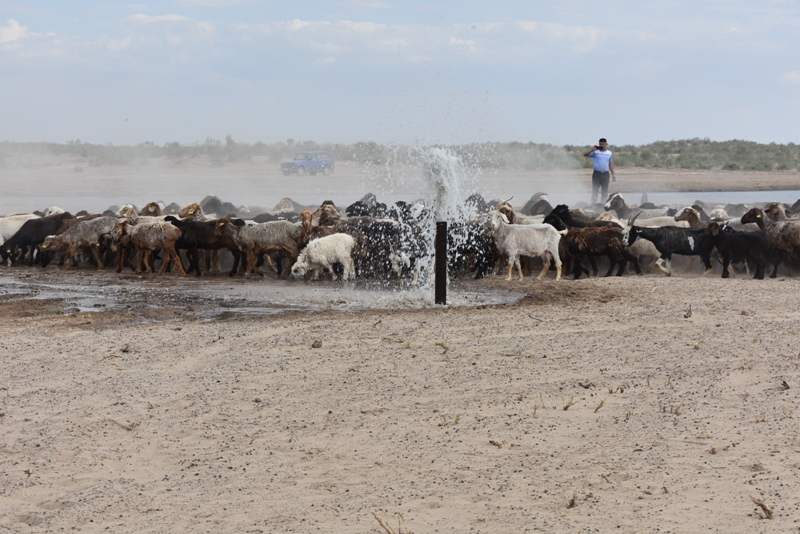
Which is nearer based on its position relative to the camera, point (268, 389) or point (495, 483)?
point (495, 483)

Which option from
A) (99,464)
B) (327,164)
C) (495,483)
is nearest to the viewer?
(495,483)

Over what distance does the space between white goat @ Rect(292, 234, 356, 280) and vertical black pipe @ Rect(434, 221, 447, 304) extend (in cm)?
357

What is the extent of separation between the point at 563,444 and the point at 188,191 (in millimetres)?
43633

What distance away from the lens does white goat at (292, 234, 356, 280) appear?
16953mm

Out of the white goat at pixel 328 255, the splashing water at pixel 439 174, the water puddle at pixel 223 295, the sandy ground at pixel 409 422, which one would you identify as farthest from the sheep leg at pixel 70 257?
the splashing water at pixel 439 174

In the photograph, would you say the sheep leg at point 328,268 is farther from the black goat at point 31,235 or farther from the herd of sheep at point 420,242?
the black goat at point 31,235

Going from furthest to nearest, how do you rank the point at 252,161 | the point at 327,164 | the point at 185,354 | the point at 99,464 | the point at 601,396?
the point at 252,161, the point at 327,164, the point at 185,354, the point at 601,396, the point at 99,464

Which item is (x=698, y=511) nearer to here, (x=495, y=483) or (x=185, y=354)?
(x=495, y=483)

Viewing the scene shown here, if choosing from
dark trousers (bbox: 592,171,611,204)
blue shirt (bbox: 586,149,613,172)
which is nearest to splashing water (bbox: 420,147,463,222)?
blue shirt (bbox: 586,149,613,172)

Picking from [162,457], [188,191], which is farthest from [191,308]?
[188,191]

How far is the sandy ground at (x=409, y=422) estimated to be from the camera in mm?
6320

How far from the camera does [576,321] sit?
1204cm

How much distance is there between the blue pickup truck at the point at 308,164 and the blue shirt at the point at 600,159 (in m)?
29.5

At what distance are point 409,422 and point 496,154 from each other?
60.6 m
